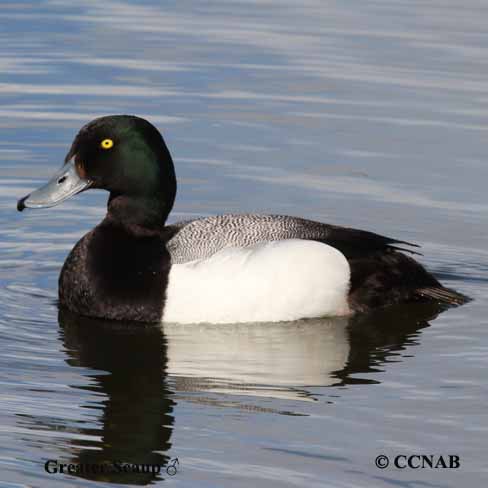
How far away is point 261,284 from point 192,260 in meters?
0.40

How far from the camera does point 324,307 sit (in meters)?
8.36

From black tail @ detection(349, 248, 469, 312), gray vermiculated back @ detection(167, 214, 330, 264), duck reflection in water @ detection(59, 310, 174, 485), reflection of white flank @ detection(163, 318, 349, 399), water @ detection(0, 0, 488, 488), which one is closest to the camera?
duck reflection in water @ detection(59, 310, 174, 485)

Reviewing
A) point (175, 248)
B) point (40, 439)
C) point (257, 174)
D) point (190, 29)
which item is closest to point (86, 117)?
point (257, 174)

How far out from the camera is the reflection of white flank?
716 cm

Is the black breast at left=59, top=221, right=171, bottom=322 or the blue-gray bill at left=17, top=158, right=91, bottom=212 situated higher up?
the blue-gray bill at left=17, top=158, right=91, bottom=212

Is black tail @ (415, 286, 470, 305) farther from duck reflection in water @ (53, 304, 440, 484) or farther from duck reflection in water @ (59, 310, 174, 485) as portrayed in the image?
duck reflection in water @ (59, 310, 174, 485)

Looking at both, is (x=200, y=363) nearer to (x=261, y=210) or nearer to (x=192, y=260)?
(x=192, y=260)

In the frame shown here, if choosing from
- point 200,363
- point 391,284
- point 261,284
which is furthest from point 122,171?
point 391,284

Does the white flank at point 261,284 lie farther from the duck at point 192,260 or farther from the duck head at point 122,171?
the duck head at point 122,171

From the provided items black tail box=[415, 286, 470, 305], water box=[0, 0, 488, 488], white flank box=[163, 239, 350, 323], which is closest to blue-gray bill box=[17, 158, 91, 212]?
water box=[0, 0, 488, 488]

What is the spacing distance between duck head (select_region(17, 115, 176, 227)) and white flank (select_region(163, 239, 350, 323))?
0.61 metres

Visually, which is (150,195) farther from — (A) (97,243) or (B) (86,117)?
(B) (86,117)

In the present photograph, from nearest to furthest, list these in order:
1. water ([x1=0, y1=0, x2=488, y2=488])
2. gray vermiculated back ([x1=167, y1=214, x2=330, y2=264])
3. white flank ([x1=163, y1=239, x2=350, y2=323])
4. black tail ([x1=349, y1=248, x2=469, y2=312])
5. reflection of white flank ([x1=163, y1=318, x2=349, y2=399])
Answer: water ([x1=0, y1=0, x2=488, y2=488]), reflection of white flank ([x1=163, y1=318, x2=349, y2=399]), white flank ([x1=163, y1=239, x2=350, y2=323]), gray vermiculated back ([x1=167, y1=214, x2=330, y2=264]), black tail ([x1=349, y1=248, x2=469, y2=312])

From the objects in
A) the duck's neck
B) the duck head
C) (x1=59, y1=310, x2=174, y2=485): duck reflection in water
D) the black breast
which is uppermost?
the duck head
